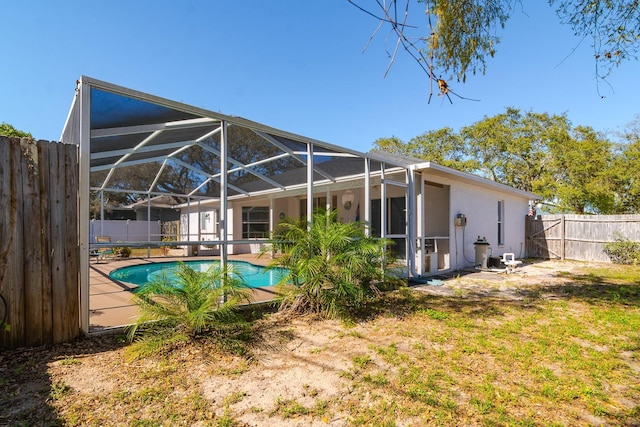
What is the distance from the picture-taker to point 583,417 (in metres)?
2.31

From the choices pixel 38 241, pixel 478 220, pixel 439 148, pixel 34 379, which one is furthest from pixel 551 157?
pixel 34 379

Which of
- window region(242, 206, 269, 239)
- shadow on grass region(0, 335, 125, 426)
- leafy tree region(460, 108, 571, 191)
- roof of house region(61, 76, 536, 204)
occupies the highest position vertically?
leafy tree region(460, 108, 571, 191)

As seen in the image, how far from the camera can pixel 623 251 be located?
1123cm

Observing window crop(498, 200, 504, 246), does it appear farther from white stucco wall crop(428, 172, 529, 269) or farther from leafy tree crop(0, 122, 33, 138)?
leafy tree crop(0, 122, 33, 138)

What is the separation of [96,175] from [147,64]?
11.5ft

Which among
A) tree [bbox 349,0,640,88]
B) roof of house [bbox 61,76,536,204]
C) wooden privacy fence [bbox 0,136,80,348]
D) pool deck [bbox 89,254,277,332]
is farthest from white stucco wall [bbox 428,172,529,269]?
wooden privacy fence [bbox 0,136,80,348]

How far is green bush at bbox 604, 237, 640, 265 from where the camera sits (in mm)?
10958

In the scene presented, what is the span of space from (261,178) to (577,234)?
40.7ft

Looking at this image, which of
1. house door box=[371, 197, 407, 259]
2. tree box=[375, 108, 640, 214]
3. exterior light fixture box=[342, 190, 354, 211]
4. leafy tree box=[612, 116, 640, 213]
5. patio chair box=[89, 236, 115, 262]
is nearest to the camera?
house door box=[371, 197, 407, 259]

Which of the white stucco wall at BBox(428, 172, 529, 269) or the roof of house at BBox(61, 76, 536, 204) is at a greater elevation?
the roof of house at BBox(61, 76, 536, 204)

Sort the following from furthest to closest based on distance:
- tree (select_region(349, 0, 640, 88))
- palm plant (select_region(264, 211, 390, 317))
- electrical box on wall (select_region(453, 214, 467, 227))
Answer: electrical box on wall (select_region(453, 214, 467, 227)) → palm plant (select_region(264, 211, 390, 317)) → tree (select_region(349, 0, 640, 88))

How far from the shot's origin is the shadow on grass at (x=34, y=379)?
7.24 feet

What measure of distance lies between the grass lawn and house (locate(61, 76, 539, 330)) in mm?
1155

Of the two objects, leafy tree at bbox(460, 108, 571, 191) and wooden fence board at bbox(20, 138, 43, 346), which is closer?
wooden fence board at bbox(20, 138, 43, 346)
